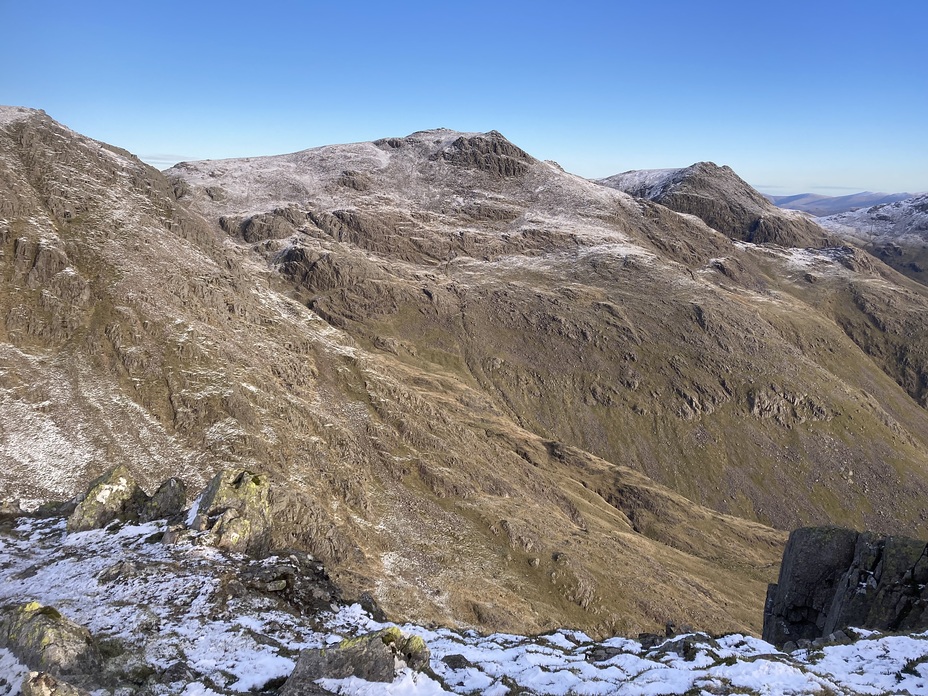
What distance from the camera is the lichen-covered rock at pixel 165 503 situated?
28.3 meters

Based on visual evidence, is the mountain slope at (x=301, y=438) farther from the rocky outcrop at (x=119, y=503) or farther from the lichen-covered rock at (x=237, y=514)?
the lichen-covered rock at (x=237, y=514)

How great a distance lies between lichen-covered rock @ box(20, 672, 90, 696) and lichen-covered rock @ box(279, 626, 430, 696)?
539cm

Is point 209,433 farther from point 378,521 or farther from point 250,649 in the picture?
point 250,649

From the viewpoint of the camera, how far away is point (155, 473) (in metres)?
59.2

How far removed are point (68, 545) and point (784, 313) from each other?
613 feet

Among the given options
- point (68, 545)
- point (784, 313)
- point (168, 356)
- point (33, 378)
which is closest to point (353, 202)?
point (168, 356)

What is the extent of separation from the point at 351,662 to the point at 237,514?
14.8m

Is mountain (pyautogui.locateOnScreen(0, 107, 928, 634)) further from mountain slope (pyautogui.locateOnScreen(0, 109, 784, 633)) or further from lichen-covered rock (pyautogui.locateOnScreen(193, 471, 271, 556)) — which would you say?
lichen-covered rock (pyautogui.locateOnScreen(193, 471, 271, 556))

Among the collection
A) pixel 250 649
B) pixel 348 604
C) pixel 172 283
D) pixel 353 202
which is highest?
pixel 353 202

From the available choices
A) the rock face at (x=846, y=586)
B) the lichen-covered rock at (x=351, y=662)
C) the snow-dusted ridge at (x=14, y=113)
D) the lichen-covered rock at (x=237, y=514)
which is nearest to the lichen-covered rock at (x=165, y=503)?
the lichen-covered rock at (x=237, y=514)

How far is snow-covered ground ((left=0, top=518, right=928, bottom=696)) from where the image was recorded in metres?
16.7

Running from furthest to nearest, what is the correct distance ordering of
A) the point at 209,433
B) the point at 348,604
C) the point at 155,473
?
the point at 209,433 < the point at 155,473 < the point at 348,604

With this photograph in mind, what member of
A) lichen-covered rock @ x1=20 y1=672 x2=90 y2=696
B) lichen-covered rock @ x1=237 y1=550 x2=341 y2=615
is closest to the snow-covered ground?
lichen-covered rock @ x1=237 y1=550 x2=341 y2=615

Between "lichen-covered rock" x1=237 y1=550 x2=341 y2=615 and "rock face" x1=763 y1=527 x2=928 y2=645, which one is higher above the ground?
"lichen-covered rock" x1=237 y1=550 x2=341 y2=615
